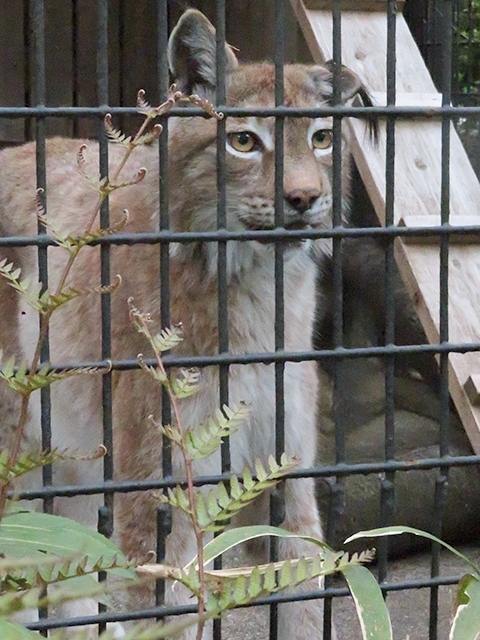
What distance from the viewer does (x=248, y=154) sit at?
280cm

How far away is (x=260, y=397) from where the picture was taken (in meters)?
3.00

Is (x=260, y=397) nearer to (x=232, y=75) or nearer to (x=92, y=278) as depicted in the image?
(x=92, y=278)

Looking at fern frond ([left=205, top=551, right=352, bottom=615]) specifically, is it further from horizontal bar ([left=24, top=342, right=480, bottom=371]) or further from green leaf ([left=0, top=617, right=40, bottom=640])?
horizontal bar ([left=24, top=342, right=480, bottom=371])

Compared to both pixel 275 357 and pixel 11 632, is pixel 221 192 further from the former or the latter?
pixel 11 632

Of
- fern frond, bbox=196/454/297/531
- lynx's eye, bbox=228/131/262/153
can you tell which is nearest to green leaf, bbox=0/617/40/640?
fern frond, bbox=196/454/297/531

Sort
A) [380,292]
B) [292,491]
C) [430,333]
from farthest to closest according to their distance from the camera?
[380,292]
[430,333]
[292,491]

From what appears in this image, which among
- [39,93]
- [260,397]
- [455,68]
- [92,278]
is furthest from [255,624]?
[455,68]

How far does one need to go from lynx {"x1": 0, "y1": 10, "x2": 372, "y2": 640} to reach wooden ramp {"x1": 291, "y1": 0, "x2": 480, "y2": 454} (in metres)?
0.44

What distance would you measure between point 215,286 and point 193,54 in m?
0.68

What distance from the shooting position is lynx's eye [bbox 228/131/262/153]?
280cm

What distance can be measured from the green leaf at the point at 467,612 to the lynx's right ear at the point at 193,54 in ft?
5.17

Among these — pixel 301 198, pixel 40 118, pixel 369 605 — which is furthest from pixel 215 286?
pixel 369 605

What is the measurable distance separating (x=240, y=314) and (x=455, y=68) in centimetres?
321

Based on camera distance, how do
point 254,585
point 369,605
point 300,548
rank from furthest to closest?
point 300,548
point 369,605
point 254,585
